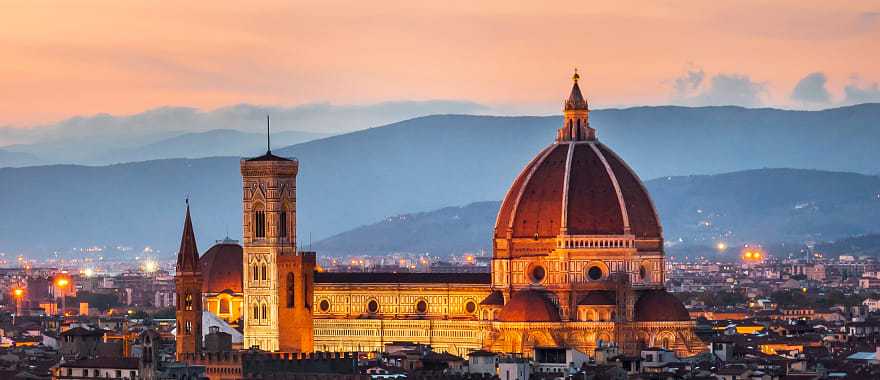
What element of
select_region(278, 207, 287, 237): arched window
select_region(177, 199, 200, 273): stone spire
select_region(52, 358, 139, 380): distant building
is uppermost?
select_region(278, 207, 287, 237): arched window

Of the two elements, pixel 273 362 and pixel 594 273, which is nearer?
pixel 273 362

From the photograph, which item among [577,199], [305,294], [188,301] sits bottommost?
[188,301]

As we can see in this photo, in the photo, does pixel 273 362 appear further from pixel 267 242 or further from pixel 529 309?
pixel 267 242

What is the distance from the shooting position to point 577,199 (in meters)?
128

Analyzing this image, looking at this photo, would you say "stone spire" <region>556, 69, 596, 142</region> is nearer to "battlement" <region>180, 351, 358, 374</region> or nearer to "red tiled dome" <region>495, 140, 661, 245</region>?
"red tiled dome" <region>495, 140, 661, 245</region>

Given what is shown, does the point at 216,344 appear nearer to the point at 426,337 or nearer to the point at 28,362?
the point at 28,362

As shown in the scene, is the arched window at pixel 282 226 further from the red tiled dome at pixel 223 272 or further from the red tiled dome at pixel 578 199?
the red tiled dome at pixel 578 199

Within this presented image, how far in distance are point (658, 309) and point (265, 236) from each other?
714 inches

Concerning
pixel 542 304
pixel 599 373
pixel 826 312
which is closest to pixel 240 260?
pixel 542 304

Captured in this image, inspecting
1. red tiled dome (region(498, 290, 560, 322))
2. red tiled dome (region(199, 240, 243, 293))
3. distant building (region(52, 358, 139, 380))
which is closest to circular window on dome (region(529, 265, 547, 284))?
red tiled dome (region(498, 290, 560, 322))

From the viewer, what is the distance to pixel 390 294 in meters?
132

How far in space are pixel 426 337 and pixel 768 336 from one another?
1883 centimetres

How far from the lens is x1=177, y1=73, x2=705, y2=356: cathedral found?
125750 millimetres

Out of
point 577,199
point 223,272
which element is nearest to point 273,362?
point 577,199
